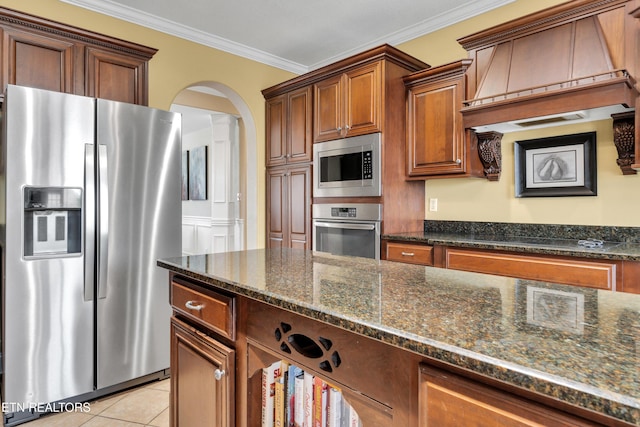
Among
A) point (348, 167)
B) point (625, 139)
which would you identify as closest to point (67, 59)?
point (348, 167)

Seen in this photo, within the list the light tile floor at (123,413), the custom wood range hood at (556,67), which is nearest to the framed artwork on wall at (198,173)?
the light tile floor at (123,413)

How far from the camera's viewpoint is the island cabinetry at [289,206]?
3.64m

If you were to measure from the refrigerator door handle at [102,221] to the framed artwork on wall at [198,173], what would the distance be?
406 cm

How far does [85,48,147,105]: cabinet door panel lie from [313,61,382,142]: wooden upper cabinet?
149cm

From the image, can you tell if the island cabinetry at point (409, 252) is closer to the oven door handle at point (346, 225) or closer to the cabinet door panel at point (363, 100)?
the oven door handle at point (346, 225)

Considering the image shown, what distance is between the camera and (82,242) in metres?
2.29

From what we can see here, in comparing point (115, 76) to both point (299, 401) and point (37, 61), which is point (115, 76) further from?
point (299, 401)

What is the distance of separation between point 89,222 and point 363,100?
2.16m

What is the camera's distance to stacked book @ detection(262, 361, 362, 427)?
1.23 meters

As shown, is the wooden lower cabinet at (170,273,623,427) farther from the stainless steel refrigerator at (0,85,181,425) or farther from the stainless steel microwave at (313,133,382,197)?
the stainless steel microwave at (313,133,382,197)

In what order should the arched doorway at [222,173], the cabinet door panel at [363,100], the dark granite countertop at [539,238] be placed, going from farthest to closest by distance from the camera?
the arched doorway at [222,173]
the cabinet door panel at [363,100]
the dark granite countertop at [539,238]

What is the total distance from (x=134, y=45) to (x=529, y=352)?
10.6 ft

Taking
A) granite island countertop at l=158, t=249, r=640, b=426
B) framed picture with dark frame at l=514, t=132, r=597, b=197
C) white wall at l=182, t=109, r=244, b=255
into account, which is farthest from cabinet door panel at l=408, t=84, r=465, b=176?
white wall at l=182, t=109, r=244, b=255

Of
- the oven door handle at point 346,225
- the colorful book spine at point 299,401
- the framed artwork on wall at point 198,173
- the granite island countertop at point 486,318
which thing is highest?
the framed artwork on wall at point 198,173
